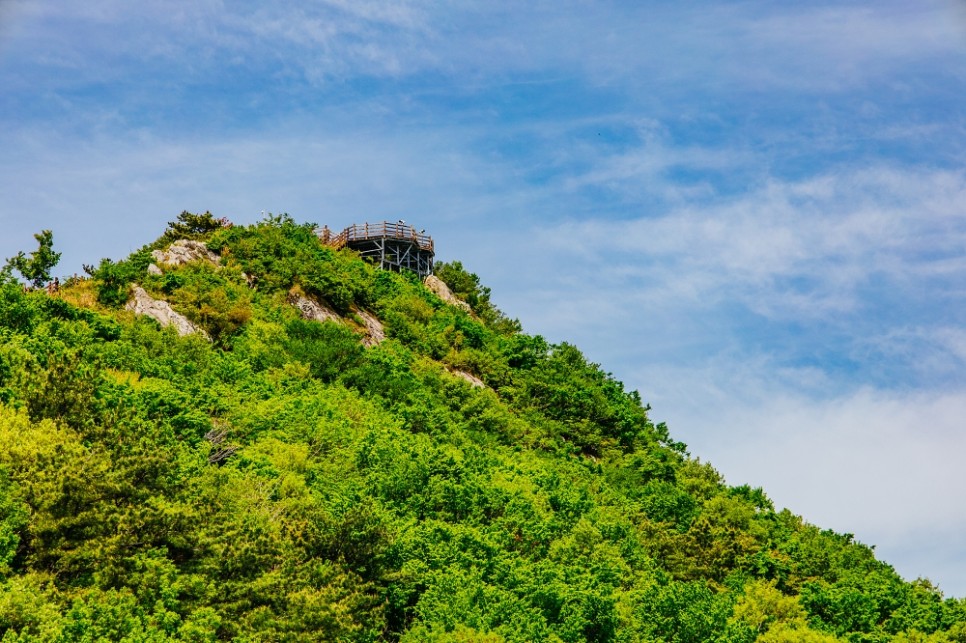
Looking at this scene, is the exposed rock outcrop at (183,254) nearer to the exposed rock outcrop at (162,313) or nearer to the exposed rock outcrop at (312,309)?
the exposed rock outcrop at (162,313)

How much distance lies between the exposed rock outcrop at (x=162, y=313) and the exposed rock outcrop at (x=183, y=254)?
174 inches

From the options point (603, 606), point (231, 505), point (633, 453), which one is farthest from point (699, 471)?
point (231, 505)

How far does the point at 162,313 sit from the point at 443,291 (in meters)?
25.8

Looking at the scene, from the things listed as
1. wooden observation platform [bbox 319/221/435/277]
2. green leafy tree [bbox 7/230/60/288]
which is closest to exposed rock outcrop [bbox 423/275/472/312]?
wooden observation platform [bbox 319/221/435/277]

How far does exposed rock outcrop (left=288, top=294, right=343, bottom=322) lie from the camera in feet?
189

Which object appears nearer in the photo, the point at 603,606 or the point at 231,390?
the point at 603,606

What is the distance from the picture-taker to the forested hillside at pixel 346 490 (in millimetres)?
28234

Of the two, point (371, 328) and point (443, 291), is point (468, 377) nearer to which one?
point (371, 328)

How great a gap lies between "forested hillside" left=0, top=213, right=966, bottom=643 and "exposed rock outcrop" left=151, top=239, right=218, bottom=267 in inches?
14.8

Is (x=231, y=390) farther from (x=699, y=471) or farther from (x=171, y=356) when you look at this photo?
(x=699, y=471)

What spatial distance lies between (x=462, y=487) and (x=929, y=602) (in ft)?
61.6

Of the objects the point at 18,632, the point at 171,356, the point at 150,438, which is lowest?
the point at 18,632

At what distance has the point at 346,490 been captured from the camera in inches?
1475

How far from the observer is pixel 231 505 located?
105 feet
